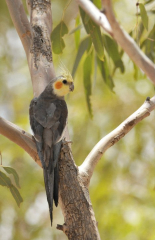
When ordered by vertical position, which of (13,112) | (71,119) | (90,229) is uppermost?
(13,112)

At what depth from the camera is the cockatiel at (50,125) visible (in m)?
1.27

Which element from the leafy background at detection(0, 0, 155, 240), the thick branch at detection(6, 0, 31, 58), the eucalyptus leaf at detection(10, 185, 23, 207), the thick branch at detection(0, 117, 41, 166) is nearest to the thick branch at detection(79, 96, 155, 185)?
the thick branch at detection(0, 117, 41, 166)

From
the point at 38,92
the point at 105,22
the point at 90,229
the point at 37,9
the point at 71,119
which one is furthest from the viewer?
the point at 71,119

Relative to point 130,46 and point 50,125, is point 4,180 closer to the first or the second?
point 50,125

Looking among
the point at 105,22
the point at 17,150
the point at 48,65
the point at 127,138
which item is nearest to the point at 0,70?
the point at 17,150

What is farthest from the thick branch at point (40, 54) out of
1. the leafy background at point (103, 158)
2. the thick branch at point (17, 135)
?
the leafy background at point (103, 158)

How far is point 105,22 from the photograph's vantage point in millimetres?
833

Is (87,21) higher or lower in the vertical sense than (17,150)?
lower

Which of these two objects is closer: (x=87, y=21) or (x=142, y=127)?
(x=87, y=21)

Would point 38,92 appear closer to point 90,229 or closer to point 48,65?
point 48,65

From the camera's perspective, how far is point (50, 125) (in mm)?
1401

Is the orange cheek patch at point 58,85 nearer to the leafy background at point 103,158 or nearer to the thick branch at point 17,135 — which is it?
the thick branch at point 17,135

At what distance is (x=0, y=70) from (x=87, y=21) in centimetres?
202

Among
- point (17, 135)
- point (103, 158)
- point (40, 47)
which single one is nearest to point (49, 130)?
point (17, 135)
